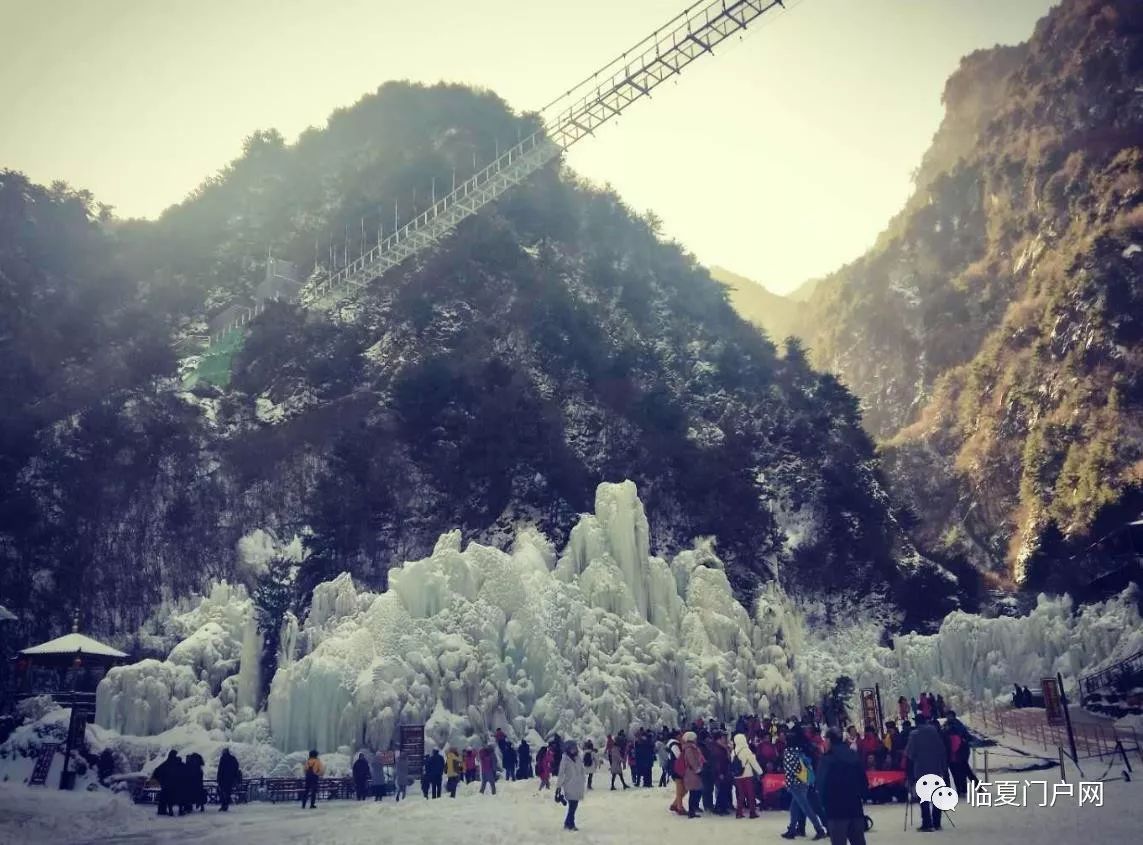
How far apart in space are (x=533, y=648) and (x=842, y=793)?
19676 mm

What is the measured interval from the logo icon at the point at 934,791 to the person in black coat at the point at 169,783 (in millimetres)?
12896

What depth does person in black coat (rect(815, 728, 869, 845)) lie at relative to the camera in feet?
27.7

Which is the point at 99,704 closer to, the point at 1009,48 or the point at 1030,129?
the point at 1030,129

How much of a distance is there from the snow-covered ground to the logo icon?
34 cm

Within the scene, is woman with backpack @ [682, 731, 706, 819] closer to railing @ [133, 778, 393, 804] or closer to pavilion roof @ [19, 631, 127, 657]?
railing @ [133, 778, 393, 804]

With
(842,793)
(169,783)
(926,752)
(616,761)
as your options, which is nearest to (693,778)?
(926,752)

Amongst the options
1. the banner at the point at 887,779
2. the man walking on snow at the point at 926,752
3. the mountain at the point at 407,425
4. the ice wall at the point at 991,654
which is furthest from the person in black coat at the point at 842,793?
the mountain at the point at 407,425

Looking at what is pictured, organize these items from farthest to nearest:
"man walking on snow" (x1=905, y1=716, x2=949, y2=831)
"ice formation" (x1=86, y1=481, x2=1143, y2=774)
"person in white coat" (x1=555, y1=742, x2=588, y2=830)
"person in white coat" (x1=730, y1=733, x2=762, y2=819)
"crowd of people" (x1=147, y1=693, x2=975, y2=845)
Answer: "ice formation" (x1=86, y1=481, x2=1143, y2=774), "person in white coat" (x1=730, y1=733, x2=762, y2=819), "person in white coat" (x1=555, y1=742, x2=588, y2=830), "man walking on snow" (x1=905, y1=716, x2=949, y2=831), "crowd of people" (x1=147, y1=693, x2=975, y2=845)

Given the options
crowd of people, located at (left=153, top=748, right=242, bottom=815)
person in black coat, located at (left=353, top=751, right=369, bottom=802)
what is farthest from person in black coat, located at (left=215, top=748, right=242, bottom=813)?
person in black coat, located at (left=353, top=751, right=369, bottom=802)

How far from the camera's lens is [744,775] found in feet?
47.4

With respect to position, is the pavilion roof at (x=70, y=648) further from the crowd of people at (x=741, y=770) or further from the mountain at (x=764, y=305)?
the mountain at (x=764, y=305)

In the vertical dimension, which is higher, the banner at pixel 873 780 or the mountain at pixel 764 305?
the mountain at pixel 764 305

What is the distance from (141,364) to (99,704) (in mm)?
25969

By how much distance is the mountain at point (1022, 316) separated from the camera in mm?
49750
